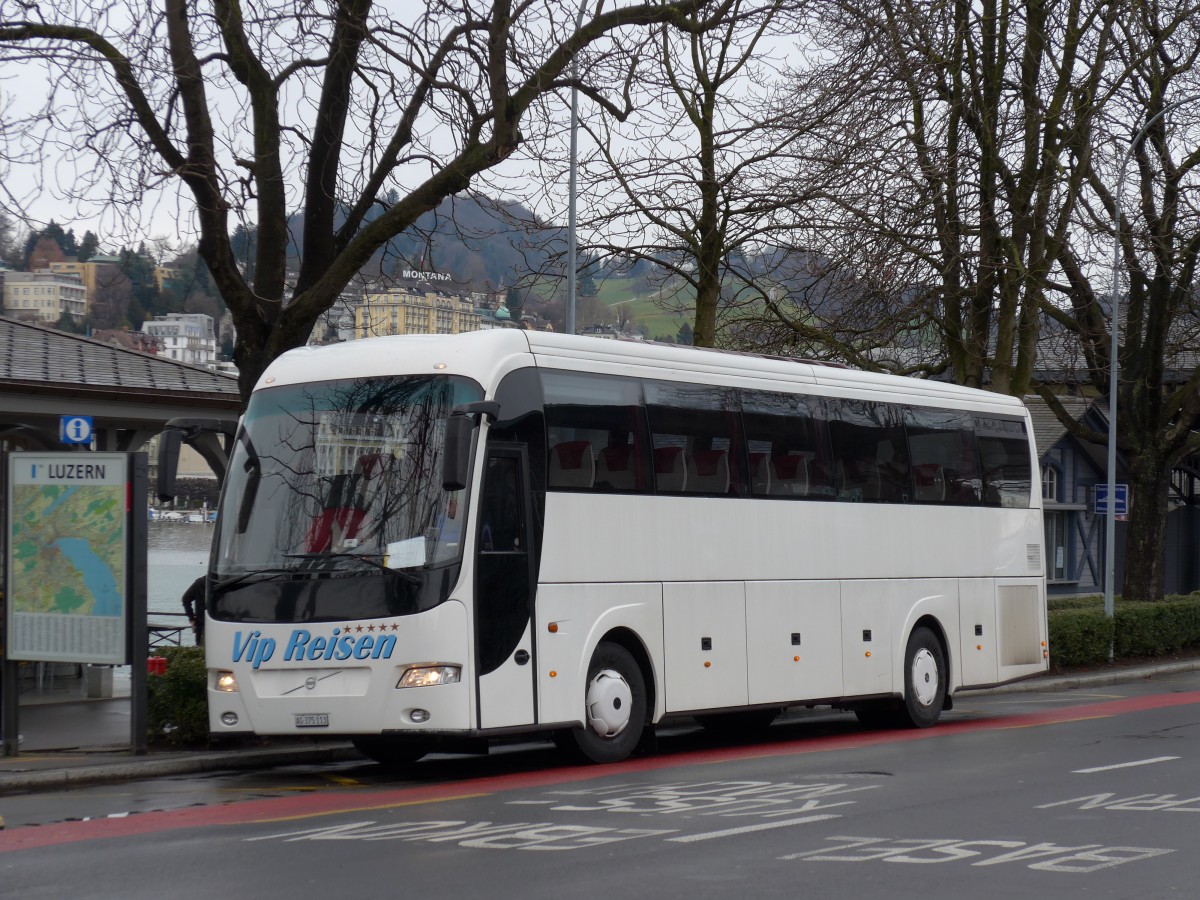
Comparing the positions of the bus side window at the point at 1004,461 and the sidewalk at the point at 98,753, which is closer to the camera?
the sidewalk at the point at 98,753

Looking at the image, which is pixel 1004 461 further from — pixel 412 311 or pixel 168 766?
pixel 168 766

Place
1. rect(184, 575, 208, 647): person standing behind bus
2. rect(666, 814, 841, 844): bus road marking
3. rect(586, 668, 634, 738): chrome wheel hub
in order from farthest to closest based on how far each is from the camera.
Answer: rect(184, 575, 208, 647): person standing behind bus → rect(586, 668, 634, 738): chrome wheel hub → rect(666, 814, 841, 844): bus road marking

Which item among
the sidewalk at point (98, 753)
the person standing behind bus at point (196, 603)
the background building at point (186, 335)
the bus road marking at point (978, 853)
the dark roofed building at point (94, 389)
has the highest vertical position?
the background building at point (186, 335)

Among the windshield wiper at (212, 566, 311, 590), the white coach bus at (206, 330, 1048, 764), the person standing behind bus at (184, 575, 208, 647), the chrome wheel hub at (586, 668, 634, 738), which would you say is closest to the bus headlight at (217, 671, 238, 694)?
the white coach bus at (206, 330, 1048, 764)

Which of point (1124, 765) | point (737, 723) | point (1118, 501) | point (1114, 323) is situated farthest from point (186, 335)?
point (1124, 765)

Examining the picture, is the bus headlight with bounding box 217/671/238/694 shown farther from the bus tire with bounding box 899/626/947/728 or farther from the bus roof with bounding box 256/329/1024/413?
the bus tire with bounding box 899/626/947/728

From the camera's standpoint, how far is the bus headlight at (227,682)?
12.2 meters

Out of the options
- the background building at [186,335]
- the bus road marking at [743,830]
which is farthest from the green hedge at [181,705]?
the background building at [186,335]

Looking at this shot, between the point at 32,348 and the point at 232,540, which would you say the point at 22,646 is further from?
the point at 32,348

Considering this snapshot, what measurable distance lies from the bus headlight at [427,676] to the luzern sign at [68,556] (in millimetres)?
2850

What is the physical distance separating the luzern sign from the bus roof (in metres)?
1.73

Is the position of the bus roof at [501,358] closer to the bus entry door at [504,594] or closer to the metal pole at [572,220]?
the bus entry door at [504,594]

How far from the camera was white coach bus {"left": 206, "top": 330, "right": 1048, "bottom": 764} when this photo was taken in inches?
463

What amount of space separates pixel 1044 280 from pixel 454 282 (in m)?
11.7
